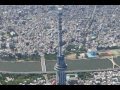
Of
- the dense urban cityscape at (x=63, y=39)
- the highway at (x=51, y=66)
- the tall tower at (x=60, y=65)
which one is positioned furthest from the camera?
the highway at (x=51, y=66)

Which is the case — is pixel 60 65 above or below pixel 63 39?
below

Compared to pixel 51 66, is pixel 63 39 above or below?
above

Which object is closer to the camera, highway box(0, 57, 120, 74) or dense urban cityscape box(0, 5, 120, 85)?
dense urban cityscape box(0, 5, 120, 85)

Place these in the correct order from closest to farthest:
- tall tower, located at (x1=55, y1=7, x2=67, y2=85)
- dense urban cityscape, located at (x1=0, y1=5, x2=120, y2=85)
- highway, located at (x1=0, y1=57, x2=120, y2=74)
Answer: tall tower, located at (x1=55, y1=7, x2=67, y2=85) < dense urban cityscape, located at (x1=0, y1=5, x2=120, y2=85) < highway, located at (x1=0, y1=57, x2=120, y2=74)

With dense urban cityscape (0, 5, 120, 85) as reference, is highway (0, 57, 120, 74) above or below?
below

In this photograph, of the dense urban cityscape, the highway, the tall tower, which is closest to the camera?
the tall tower

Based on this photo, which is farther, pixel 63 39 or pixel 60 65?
pixel 63 39
